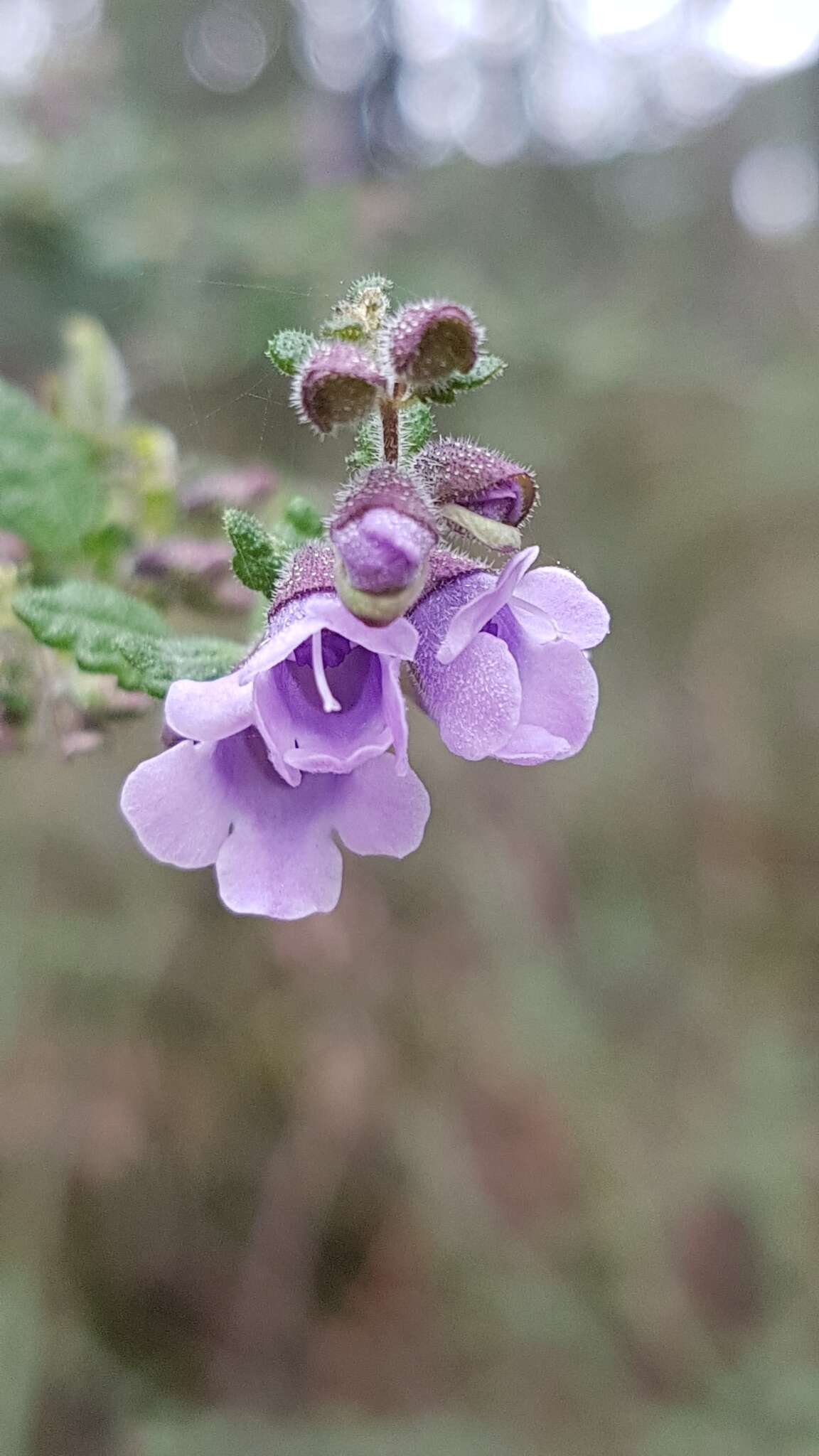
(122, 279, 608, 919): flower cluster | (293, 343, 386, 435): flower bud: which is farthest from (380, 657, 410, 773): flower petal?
(293, 343, 386, 435): flower bud

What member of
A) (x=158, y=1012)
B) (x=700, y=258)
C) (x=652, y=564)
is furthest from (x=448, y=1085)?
(x=700, y=258)

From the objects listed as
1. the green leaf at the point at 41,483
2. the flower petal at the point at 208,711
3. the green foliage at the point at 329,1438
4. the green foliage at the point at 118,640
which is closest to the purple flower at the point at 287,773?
the flower petal at the point at 208,711

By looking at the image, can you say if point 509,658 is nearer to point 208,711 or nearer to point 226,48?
point 208,711

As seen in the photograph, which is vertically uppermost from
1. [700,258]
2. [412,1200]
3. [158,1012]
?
[700,258]

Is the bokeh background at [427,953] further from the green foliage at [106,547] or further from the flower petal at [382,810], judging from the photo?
the flower petal at [382,810]

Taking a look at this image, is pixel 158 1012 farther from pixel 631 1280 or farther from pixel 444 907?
pixel 631 1280
